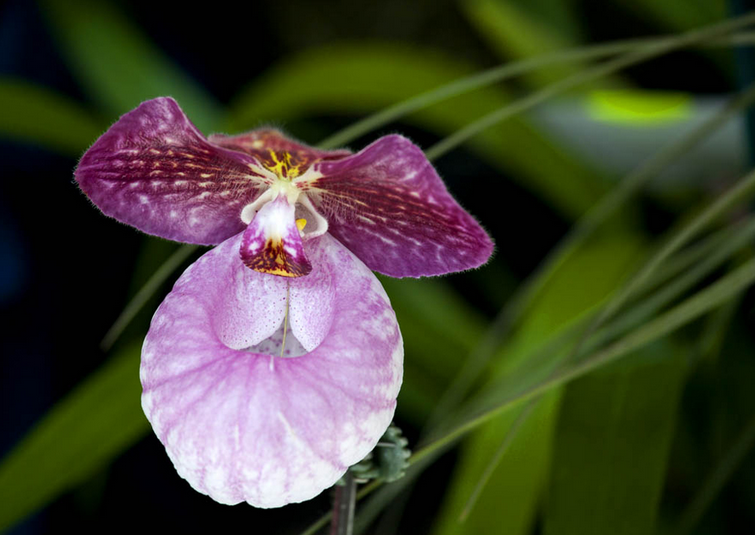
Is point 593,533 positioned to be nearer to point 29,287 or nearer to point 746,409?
point 746,409

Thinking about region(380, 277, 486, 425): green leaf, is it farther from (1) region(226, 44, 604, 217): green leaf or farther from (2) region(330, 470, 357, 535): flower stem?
(2) region(330, 470, 357, 535): flower stem

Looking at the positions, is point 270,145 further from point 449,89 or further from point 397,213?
point 449,89

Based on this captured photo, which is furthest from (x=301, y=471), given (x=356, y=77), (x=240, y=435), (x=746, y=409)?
(x=356, y=77)

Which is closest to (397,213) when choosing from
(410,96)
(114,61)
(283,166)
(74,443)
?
(283,166)

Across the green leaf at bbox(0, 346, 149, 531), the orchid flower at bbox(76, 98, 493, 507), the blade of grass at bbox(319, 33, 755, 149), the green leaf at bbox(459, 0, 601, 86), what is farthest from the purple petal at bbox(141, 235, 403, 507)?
the green leaf at bbox(459, 0, 601, 86)

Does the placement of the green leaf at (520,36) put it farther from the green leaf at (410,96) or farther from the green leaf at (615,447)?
the green leaf at (615,447)

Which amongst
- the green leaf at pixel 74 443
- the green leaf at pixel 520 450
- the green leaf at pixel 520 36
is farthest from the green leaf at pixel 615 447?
the green leaf at pixel 520 36
